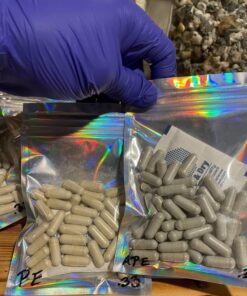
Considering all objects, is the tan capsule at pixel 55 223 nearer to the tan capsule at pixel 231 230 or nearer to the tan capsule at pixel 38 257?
the tan capsule at pixel 38 257

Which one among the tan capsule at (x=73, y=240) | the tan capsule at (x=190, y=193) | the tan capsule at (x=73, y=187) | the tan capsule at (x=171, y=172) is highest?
the tan capsule at (x=171, y=172)

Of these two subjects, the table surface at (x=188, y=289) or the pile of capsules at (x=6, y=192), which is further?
the pile of capsules at (x=6, y=192)

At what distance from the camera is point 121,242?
0.66m

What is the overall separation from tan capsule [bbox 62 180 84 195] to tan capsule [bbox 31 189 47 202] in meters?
0.05

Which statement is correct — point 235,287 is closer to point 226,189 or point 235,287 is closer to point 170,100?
point 226,189

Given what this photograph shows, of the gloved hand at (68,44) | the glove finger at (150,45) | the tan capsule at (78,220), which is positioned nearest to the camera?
the gloved hand at (68,44)

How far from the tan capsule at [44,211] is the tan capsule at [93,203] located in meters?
0.07

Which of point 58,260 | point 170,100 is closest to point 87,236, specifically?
point 58,260

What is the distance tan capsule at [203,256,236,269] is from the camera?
597 mm

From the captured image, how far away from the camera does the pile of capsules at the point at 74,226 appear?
0.67 metres

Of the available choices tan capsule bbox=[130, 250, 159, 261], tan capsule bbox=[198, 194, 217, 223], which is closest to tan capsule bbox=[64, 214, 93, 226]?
tan capsule bbox=[130, 250, 159, 261]

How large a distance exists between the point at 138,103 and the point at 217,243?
28 cm

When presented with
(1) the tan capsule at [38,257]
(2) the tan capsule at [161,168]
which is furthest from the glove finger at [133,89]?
(1) the tan capsule at [38,257]

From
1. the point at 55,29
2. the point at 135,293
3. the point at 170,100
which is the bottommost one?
the point at 135,293
